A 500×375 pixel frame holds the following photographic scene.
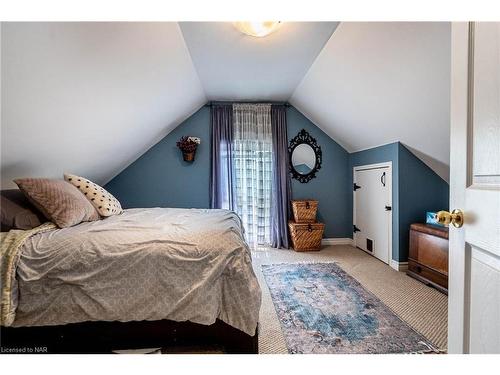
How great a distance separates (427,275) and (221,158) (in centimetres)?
293

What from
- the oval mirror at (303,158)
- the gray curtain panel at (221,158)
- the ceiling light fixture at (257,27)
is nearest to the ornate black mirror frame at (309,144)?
the oval mirror at (303,158)

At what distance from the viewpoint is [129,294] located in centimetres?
137

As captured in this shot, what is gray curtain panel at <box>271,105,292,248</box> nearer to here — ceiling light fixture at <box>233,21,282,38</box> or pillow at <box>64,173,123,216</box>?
ceiling light fixture at <box>233,21,282,38</box>

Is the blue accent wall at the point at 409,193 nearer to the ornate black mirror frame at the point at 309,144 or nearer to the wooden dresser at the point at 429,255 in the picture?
the wooden dresser at the point at 429,255

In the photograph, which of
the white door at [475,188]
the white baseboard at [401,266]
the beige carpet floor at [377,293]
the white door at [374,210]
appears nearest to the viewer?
the white door at [475,188]

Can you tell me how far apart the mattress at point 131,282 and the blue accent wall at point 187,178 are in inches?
101

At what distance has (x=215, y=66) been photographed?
9.21 ft

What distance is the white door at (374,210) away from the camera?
3203mm

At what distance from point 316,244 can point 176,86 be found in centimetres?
281

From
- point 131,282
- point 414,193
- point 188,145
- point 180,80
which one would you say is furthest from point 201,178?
point 414,193

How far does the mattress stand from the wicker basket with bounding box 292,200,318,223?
2.49 meters

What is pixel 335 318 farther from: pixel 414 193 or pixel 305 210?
pixel 305 210
